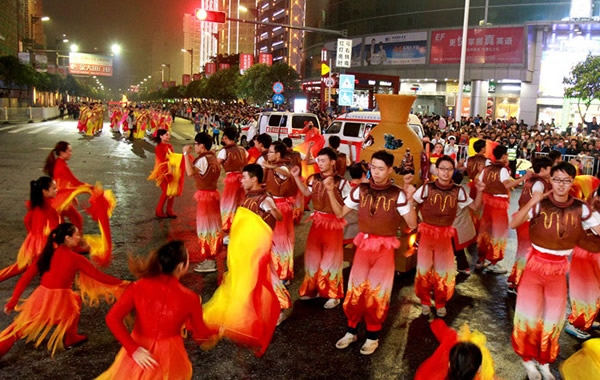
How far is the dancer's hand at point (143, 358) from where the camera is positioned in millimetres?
3059

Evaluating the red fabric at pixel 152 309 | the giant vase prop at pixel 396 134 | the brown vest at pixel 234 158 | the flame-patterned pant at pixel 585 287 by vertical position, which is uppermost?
the giant vase prop at pixel 396 134

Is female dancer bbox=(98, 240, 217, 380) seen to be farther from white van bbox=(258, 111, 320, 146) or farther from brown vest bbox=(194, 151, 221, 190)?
white van bbox=(258, 111, 320, 146)

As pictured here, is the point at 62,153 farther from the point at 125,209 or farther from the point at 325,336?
the point at 325,336

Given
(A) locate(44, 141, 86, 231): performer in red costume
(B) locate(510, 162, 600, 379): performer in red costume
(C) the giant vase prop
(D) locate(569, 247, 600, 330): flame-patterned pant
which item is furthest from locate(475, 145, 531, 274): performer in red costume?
(A) locate(44, 141, 86, 231): performer in red costume

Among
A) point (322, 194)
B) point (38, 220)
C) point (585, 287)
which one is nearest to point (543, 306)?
point (585, 287)

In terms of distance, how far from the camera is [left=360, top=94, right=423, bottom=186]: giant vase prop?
7.66 meters

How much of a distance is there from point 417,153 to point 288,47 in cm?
9980

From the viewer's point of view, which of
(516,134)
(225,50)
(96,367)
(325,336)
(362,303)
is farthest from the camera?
(225,50)

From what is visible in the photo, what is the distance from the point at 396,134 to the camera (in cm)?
773

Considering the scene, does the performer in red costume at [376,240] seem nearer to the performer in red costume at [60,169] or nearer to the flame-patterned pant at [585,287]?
the flame-patterned pant at [585,287]

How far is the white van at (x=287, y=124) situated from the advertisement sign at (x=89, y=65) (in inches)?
2198

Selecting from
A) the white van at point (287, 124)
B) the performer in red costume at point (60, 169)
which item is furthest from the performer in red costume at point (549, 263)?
the white van at point (287, 124)

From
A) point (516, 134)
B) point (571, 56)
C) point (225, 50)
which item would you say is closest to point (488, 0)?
point (571, 56)

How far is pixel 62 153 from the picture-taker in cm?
771
